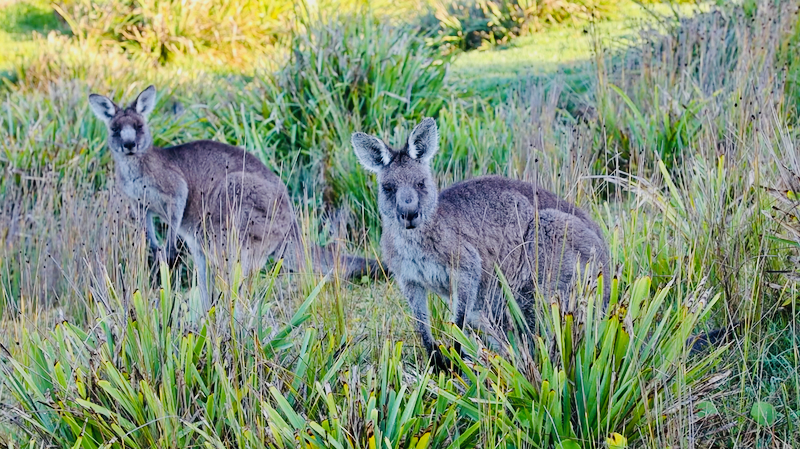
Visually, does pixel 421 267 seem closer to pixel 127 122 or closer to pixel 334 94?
pixel 127 122

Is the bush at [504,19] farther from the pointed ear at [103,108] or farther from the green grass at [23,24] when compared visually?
the green grass at [23,24]

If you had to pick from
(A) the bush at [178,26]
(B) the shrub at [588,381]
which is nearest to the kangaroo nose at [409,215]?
(B) the shrub at [588,381]

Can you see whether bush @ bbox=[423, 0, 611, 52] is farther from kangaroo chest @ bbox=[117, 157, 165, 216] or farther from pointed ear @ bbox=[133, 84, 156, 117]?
kangaroo chest @ bbox=[117, 157, 165, 216]

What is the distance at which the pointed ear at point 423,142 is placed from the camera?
4508 millimetres

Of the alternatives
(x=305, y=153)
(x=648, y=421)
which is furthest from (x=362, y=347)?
(x=305, y=153)

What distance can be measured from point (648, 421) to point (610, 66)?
6.09 metres

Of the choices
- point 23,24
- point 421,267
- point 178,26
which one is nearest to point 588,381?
point 421,267

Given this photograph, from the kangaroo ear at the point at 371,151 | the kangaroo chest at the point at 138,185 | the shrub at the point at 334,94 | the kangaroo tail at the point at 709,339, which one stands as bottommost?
the kangaroo tail at the point at 709,339

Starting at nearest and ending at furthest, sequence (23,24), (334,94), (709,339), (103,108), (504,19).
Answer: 1. (709,339)
2. (103,108)
3. (334,94)
4. (504,19)
5. (23,24)

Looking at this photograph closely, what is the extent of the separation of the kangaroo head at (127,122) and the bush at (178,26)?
6.69 meters

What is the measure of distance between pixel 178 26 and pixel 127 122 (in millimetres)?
7513

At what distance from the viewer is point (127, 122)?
7156 millimetres

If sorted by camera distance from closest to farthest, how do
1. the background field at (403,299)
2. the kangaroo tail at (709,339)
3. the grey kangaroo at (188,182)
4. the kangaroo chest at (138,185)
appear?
the background field at (403,299), the kangaroo tail at (709,339), the grey kangaroo at (188,182), the kangaroo chest at (138,185)

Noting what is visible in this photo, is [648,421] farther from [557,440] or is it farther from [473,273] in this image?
[473,273]
